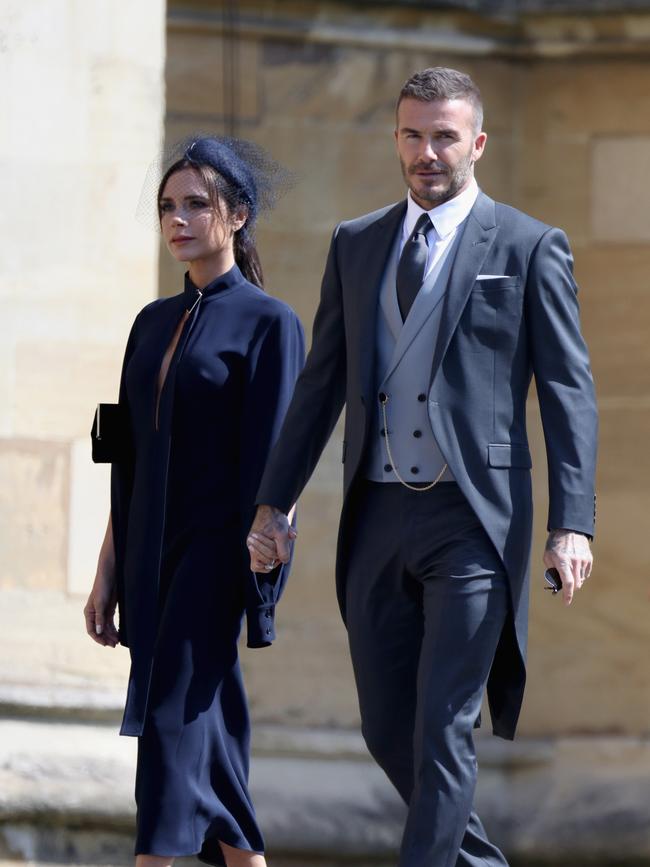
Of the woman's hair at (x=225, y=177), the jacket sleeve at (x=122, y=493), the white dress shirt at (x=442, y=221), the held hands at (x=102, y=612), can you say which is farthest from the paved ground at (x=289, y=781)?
the white dress shirt at (x=442, y=221)

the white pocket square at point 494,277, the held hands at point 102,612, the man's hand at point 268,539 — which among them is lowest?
the held hands at point 102,612

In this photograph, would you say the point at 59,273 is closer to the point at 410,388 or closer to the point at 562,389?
the point at 410,388

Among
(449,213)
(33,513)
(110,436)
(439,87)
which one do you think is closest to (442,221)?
(449,213)

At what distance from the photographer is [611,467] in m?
6.60

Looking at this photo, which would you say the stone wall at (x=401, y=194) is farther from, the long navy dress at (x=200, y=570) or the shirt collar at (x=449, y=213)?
the shirt collar at (x=449, y=213)

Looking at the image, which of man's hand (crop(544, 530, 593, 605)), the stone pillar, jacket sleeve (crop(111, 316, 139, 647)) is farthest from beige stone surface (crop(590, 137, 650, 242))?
man's hand (crop(544, 530, 593, 605))

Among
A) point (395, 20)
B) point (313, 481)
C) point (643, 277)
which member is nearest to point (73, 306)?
point (313, 481)

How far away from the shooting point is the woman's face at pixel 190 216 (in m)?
4.61

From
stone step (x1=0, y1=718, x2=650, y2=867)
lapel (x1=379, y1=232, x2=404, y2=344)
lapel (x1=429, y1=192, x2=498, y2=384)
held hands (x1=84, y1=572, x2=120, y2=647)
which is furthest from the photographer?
stone step (x1=0, y1=718, x2=650, y2=867)

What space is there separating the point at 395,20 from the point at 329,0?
A: 242 millimetres

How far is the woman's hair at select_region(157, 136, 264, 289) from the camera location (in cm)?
463

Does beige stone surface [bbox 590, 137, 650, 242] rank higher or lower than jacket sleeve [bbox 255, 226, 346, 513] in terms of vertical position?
higher

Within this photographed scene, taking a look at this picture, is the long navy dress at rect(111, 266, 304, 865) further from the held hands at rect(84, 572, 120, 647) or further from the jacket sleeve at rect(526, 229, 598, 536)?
the jacket sleeve at rect(526, 229, 598, 536)

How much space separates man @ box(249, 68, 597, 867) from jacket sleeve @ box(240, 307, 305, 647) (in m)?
0.28
